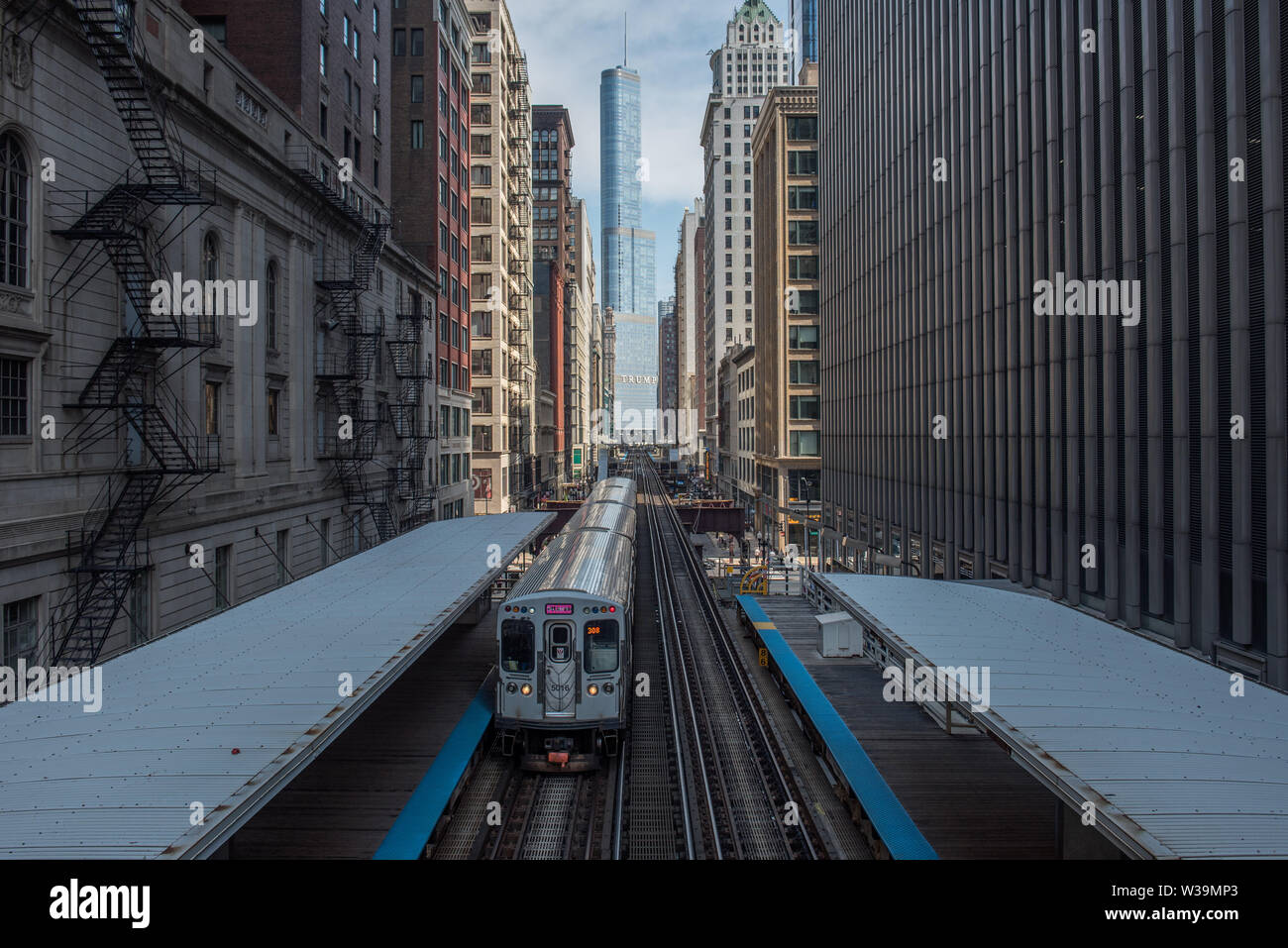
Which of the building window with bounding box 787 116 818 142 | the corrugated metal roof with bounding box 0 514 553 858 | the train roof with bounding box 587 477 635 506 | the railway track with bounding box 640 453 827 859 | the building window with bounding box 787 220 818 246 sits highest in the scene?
the building window with bounding box 787 116 818 142

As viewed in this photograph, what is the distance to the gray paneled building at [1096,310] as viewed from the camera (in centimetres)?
1410

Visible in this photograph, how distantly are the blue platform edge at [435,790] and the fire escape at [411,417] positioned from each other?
67.5 feet

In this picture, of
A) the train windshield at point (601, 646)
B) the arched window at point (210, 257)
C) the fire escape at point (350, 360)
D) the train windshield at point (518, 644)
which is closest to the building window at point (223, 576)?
the arched window at point (210, 257)

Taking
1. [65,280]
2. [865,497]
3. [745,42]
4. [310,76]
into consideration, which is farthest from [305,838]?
[745,42]

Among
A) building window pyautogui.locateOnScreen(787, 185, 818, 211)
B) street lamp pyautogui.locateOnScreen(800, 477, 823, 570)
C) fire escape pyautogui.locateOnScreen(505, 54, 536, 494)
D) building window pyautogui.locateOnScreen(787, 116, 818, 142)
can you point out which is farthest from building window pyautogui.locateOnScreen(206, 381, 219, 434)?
building window pyautogui.locateOnScreen(787, 116, 818, 142)

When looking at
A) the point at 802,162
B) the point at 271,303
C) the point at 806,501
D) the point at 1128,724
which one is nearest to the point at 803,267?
the point at 802,162

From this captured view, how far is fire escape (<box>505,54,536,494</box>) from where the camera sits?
213ft

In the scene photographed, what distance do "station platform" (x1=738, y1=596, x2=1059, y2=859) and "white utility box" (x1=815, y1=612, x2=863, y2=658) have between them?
1.01 meters

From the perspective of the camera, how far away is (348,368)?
30.0 m

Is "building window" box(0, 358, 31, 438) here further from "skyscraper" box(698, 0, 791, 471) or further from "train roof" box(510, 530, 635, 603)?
"skyscraper" box(698, 0, 791, 471)

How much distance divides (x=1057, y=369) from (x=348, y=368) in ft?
79.3

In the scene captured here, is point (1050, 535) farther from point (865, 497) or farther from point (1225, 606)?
point (865, 497)

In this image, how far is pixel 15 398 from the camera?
1361 centimetres

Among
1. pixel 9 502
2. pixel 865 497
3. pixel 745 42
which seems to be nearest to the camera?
pixel 9 502
